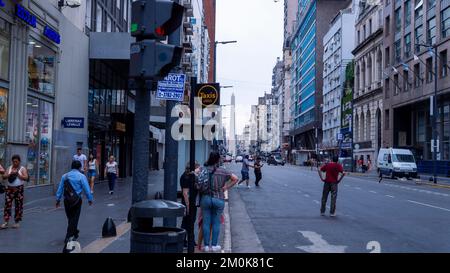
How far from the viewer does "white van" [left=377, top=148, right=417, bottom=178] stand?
45438 millimetres

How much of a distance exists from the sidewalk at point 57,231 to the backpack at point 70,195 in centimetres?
80

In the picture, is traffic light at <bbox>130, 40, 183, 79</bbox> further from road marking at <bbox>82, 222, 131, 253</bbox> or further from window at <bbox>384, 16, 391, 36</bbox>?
window at <bbox>384, 16, 391, 36</bbox>

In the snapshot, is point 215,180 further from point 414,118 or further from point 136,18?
point 414,118

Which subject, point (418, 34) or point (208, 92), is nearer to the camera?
point (208, 92)

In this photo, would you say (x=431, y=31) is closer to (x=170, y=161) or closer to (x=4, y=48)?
(x=4, y=48)

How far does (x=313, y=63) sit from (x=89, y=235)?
101 m

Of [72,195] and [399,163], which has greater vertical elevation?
[399,163]

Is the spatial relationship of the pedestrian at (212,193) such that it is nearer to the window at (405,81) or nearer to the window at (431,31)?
the window at (431,31)

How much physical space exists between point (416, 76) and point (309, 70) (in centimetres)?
6123

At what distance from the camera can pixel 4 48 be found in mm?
17219

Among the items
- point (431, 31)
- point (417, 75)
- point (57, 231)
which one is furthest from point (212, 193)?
point (417, 75)

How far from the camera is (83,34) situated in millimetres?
24891

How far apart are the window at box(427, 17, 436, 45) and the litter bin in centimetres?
5011

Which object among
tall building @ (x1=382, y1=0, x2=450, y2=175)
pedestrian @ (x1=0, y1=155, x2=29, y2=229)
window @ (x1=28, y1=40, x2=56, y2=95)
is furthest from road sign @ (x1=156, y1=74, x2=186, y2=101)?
tall building @ (x1=382, y1=0, x2=450, y2=175)
